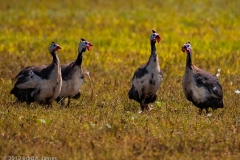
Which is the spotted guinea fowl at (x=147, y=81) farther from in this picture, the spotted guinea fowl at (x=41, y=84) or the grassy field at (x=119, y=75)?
the spotted guinea fowl at (x=41, y=84)

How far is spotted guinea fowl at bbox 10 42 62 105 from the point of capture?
12.9m

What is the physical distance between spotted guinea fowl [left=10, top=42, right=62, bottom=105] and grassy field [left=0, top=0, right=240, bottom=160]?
0.25 meters

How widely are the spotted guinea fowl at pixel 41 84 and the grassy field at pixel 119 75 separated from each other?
0.25m

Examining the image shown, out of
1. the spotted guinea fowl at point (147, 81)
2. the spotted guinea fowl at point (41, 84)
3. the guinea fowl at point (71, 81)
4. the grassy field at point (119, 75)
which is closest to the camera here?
the grassy field at point (119, 75)

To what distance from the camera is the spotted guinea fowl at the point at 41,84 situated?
12.9 meters

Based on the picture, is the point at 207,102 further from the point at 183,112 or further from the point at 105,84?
the point at 105,84

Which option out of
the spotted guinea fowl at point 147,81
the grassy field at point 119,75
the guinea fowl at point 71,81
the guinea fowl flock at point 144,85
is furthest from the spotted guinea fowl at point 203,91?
the guinea fowl at point 71,81

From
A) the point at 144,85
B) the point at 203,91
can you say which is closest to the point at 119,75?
the point at 144,85

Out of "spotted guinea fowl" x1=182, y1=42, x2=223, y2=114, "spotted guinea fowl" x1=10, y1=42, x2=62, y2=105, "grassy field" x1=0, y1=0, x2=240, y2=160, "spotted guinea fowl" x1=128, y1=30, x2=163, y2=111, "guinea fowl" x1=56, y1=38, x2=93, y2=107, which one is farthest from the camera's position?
"guinea fowl" x1=56, y1=38, x2=93, y2=107

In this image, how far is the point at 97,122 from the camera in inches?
448

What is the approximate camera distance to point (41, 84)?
1291cm

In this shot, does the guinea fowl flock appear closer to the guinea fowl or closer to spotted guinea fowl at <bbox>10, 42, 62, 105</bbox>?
spotted guinea fowl at <bbox>10, 42, 62, 105</bbox>

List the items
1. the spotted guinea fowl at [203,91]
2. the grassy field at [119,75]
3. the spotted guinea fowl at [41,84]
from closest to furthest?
the grassy field at [119,75], the spotted guinea fowl at [203,91], the spotted guinea fowl at [41,84]

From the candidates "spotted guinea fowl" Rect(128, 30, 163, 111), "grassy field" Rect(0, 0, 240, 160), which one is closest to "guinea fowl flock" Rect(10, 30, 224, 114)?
"spotted guinea fowl" Rect(128, 30, 163, 111)
